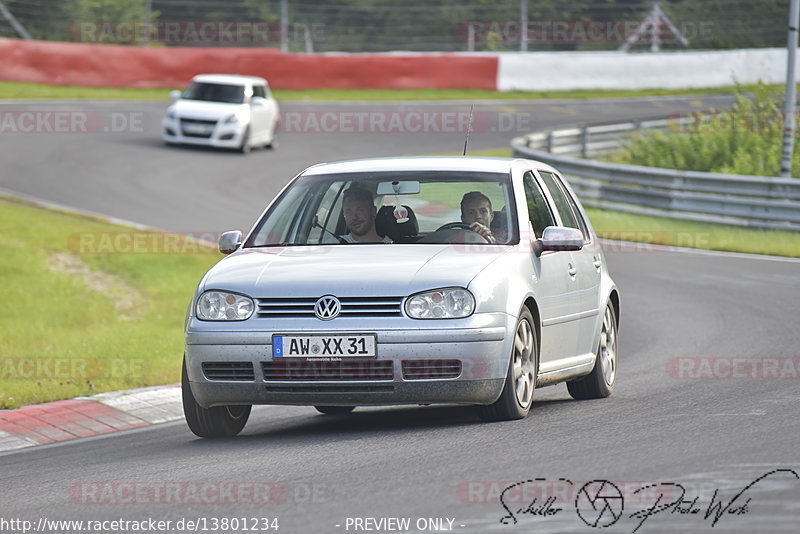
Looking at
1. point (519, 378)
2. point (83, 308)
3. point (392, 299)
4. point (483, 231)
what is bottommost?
point (83, 308)

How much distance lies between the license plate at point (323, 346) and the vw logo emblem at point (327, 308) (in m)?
0.11

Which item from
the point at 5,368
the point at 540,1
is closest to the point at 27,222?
the point at 5,368

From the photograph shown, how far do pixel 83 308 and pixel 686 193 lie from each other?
473 inches

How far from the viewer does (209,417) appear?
8.20 m

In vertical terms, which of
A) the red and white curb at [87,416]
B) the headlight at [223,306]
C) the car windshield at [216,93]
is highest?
the headlight at [223,306]

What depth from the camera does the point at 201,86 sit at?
3194cm

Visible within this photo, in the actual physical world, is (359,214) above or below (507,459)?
above

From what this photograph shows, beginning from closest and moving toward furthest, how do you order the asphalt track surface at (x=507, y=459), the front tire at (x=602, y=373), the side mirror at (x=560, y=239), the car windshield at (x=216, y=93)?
1. the asphalt track surface at (x=507, y=459)
2. the side mirror at (x=560, y=239)
3. the front tire at (x=602, y=373)
4. the car windshield at (x=216, y=93)

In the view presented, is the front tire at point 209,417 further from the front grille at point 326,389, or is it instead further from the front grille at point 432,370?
the front grille at point 432,370

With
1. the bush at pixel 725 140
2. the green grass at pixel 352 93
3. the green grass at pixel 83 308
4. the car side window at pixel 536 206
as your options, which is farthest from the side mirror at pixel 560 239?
the green grass at pixel 352 93

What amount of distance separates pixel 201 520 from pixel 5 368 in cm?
659

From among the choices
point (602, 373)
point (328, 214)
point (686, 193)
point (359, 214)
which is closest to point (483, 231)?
point (359, 214)

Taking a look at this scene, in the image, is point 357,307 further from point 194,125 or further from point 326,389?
point 194,125

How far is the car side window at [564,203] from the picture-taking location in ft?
31.1
